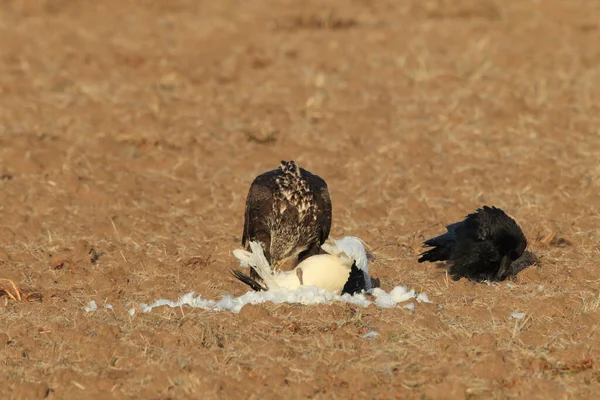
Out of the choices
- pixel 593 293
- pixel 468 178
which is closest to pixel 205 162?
pixel 468 178

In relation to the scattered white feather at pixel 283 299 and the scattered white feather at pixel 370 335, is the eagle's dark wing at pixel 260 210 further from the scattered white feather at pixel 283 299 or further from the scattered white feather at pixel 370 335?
the scattered white feather at pixel 370 335

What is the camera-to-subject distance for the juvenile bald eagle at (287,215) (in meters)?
8.21

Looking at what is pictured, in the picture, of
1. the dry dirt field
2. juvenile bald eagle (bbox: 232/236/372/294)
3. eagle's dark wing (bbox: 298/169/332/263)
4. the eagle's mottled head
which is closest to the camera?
the dry dirt field

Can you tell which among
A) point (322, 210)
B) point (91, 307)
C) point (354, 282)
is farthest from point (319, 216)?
point (91, 307)

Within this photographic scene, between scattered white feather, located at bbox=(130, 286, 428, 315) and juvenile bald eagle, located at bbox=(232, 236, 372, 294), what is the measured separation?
0.21 feet

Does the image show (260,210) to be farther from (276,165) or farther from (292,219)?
(276,165)

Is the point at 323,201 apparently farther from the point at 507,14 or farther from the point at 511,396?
the point at 507,14

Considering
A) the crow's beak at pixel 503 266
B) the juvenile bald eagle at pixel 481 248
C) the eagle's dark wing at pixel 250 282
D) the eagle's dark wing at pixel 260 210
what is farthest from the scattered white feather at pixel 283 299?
the crow's beak at pixel 503 266

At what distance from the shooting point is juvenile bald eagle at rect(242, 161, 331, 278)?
8211mm

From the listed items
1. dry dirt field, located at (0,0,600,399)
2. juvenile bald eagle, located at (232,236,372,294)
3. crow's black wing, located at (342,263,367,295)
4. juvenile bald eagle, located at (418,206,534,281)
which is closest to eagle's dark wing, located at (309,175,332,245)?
juvenile bald eagle, located at (232,236,372,294)

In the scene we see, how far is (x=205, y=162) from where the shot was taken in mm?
11688

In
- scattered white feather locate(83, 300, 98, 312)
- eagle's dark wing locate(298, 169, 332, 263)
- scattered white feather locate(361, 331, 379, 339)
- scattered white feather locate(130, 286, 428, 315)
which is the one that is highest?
eagle's dark wing locate(298, 169, 332, 263)

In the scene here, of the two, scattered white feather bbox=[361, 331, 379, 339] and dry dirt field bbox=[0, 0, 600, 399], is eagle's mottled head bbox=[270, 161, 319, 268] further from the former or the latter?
scattered white feather bbox=[361, 331, 379, 339]

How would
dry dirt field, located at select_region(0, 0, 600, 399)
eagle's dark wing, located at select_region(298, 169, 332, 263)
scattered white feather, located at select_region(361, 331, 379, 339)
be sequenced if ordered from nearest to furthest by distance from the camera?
dry dirt field, located at select_region(0, 0, 600, 399), scattered white feather, located at select_region(361, 331, 379, 339), eagle's dark wing, located at select_region(298, 169, 332, 263)
